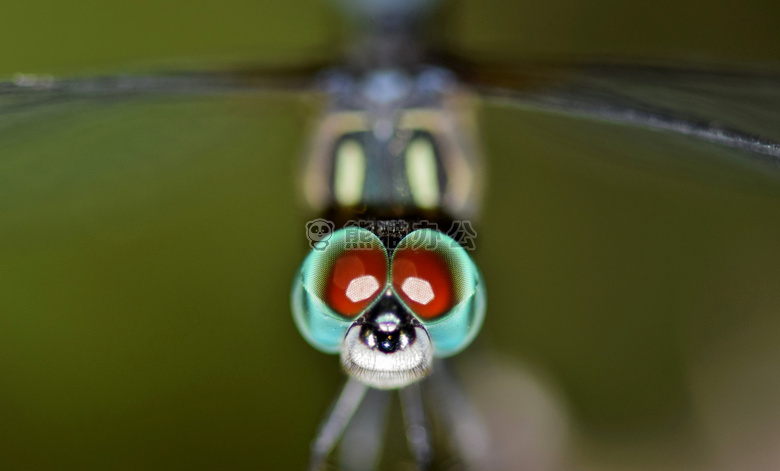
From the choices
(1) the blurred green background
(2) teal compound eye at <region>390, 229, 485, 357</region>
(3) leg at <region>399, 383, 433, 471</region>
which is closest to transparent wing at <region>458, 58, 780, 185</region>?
(1) the blurred green background

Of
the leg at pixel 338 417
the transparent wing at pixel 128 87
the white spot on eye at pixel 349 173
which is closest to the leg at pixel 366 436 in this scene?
the leg at pixel 338 417

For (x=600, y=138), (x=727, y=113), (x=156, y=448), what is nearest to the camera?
(x=727, y=113)

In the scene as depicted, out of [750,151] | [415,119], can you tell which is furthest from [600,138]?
[750,151]

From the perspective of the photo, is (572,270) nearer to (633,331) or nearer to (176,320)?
(633,331)

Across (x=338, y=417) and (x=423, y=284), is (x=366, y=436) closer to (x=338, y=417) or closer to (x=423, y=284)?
(x=338, y=417)

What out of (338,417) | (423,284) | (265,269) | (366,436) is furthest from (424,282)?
(265,269)

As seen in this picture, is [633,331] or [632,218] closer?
[633,331]

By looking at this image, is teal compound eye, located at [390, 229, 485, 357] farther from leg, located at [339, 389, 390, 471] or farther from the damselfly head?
leg, located at [339, 389, 390, 471]
